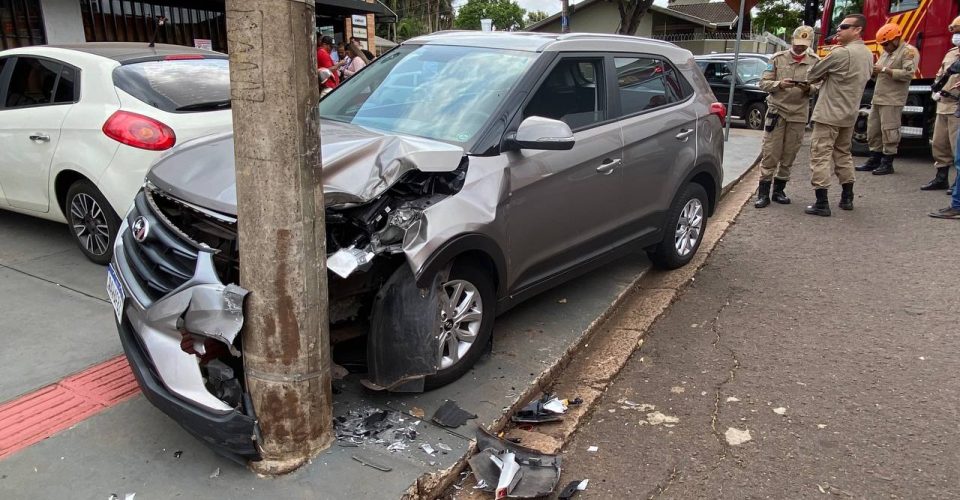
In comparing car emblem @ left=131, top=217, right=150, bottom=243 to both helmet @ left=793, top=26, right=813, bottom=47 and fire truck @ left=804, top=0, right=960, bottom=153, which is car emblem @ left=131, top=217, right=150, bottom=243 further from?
fire truck @ left=804, top=0, right=960, bottom=153

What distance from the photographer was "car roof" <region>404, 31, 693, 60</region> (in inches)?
164

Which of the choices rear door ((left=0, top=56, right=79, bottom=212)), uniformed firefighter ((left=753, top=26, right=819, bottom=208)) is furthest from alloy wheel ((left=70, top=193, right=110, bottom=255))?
uniformed firefighter ((left=753, top=26, right=819, bottom=208))

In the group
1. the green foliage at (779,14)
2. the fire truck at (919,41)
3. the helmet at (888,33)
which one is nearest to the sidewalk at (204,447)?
the helmet at (888,33)

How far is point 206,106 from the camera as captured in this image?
15.8ft

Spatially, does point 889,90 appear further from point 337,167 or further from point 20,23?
point 20,23

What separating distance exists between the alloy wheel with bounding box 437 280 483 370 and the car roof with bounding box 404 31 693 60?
1.61m

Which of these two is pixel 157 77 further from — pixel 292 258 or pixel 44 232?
pixel 292 258

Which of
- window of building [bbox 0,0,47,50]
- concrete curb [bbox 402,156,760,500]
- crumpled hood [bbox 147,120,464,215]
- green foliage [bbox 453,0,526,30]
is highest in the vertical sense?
green foliage [bbox 453,0,526,30]

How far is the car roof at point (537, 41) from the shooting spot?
418cm

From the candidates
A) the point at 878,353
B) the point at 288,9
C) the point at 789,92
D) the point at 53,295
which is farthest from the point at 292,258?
the point at 789,92

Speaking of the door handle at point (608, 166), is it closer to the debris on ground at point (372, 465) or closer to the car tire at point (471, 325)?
the car tire at point (471, 325)

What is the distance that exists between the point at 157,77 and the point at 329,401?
10.3ft

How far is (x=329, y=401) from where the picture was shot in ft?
9.43

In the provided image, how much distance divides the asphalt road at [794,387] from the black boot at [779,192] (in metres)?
1.85
